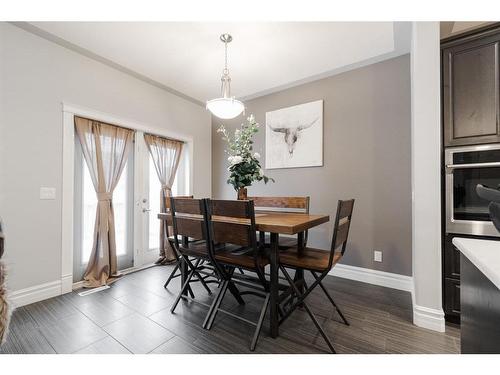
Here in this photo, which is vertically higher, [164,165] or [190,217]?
[164,165]

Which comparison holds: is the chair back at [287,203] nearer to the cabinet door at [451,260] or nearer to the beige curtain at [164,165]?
the cabinet door at [451,260]

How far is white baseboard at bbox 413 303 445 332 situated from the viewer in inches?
65.3

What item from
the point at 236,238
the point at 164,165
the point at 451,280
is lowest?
the point at 451,280

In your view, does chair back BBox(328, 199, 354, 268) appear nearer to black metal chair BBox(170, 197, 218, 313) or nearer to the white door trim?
black metal chair BBox(170, 197, 218, 313)

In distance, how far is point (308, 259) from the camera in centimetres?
171

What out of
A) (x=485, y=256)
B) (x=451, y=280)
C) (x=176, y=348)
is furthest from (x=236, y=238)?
(x=451, y=280)

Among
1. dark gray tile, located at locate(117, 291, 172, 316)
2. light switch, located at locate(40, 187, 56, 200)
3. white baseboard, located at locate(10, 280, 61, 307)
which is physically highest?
light switch, located at locate(40, 187, 56, 200)

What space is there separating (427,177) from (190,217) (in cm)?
188

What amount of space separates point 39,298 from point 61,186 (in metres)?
1.10

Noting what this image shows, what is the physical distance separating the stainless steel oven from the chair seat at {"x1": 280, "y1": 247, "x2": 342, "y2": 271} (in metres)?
0.94

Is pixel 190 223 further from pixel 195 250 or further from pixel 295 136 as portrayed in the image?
pixel 295 136

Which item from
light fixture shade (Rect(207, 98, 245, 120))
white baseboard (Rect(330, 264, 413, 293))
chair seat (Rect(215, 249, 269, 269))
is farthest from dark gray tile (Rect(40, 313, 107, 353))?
white baseboard (Rect(330, 264, 413, 293))
